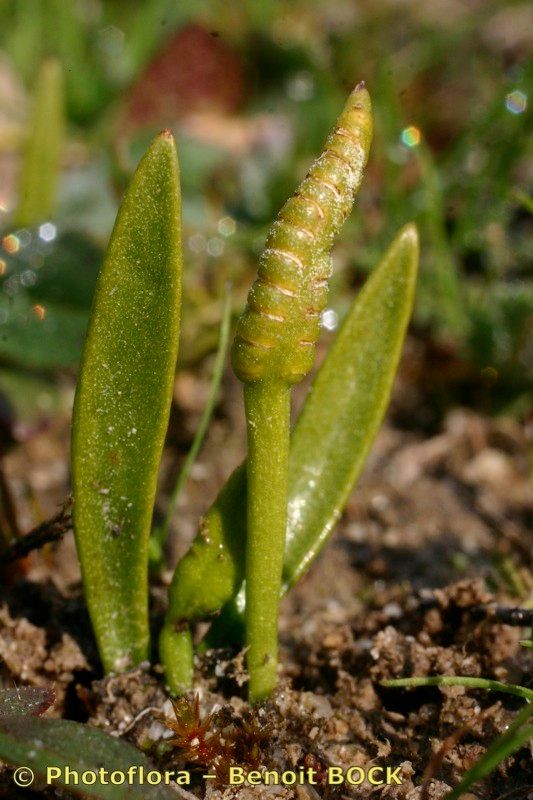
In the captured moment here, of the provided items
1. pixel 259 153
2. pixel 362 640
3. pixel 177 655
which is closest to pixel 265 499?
pixel 177 655

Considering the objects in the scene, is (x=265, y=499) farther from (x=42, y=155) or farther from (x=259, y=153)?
(x=259, y=153)

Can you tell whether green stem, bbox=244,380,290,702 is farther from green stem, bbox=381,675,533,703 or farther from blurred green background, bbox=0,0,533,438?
blurred green background, bbox=0,0,533,438

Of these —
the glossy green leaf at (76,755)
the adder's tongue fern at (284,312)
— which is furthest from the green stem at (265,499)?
the glossy green leaf at (76,755)

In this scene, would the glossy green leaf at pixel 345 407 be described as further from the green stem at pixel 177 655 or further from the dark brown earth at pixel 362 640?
the dark brown earth at pixel 362 640

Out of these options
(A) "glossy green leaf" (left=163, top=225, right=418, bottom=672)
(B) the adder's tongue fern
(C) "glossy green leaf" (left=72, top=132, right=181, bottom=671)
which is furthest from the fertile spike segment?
(A) "glossy green leaf" (left=163, top=225, right=418, bottom=672)

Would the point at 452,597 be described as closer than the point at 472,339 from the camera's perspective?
Yes

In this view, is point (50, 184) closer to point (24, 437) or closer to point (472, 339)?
point (24, 437)

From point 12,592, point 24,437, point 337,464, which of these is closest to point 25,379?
point 24,437
